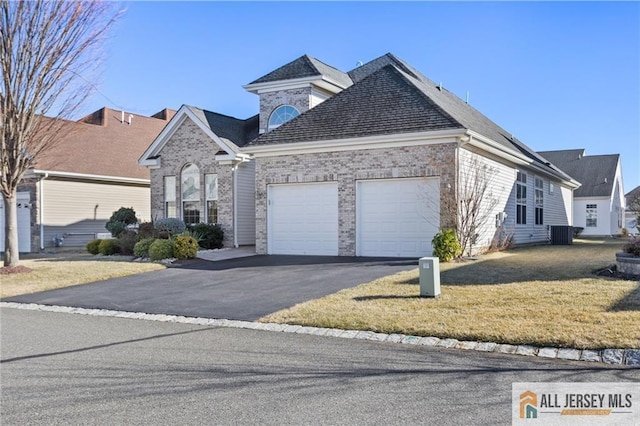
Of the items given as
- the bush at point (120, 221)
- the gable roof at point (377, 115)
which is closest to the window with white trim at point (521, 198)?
the gable roof at point (377, 115)

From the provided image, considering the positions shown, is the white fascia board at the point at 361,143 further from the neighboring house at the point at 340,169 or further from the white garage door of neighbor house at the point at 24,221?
the white garage door of neighbor house at the point at 24,221

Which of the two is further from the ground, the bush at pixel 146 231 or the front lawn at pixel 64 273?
the bush at pixel 146 231

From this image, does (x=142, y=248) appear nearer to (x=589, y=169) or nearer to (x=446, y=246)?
(x=446, y=246)

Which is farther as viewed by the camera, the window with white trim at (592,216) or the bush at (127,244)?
the window with white trim at (592,216)

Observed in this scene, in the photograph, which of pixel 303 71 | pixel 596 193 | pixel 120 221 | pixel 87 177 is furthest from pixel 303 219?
pixel 596 193

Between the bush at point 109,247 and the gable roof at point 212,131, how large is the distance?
4.50 metres

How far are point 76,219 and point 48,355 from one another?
20.0 metres

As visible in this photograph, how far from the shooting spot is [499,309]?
7664mm

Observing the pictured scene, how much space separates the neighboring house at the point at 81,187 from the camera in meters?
23.0

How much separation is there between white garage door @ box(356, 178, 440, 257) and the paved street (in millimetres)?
9166

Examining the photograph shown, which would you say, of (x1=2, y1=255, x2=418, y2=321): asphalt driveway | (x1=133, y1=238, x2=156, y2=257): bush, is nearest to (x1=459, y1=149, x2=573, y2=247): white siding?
(x1=2, y1=255, x2=418, y2=321): asphalt driveway

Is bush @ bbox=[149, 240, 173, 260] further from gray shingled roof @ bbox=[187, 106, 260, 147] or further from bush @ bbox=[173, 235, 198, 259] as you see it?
gray shingled roof @ bbox=[187, 106, 260, 147]

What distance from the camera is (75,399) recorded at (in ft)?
15.7

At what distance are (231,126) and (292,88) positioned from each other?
330 centimetres
